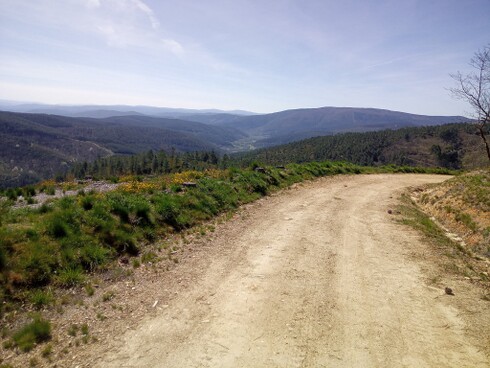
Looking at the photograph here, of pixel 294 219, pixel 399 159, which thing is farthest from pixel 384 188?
pixel 399 159

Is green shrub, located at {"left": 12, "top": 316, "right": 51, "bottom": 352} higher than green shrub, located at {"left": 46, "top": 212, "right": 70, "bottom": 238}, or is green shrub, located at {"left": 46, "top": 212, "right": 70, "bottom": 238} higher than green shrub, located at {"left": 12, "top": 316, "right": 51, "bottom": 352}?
green shrub, located at {"left": 46, "top": 212, "right": 70, "bottom": 238}

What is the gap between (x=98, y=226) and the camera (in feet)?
30.5

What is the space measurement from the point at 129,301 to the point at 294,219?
7.49m

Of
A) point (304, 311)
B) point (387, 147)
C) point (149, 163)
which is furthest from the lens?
point (387, 147)

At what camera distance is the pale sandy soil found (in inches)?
198

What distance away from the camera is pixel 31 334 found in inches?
215

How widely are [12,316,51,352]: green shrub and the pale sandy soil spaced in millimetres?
654

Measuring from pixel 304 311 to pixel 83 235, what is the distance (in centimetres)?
640

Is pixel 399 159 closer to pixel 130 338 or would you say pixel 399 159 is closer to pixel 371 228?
pixel 371 228

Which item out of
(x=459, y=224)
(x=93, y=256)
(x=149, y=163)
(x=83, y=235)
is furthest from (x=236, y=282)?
(x=149, y=163)

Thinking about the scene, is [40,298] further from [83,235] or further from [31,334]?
[83,235]

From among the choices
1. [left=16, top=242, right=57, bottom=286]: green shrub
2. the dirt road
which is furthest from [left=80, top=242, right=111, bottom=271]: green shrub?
the dirt road

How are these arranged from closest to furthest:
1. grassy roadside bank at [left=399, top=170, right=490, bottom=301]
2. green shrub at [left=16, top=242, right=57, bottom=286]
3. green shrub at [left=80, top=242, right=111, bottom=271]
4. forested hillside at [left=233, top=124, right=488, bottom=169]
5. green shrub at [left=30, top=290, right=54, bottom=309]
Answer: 1. green shrub at [left=30, top=290, right=54, bottom=309]
2. green shrub at [left=16, top=242, right=57, bottom=286]
3. green shrub at [left=80, top=242, right=111, bottom=271]
4. grassy roadside bank at [left=399, top=170, right=490, bottom=301]
5. forested hillside at [left=233, top=124, right=488, bottom=169]

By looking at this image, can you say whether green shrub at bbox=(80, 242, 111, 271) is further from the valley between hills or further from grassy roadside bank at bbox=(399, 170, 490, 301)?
grassy roadside bank at bbox=(399, 170, 490, 301)
